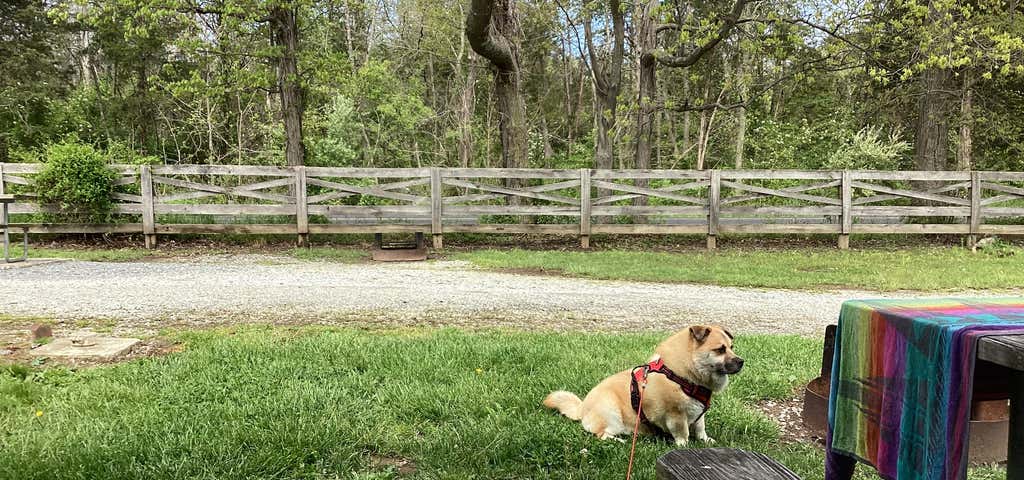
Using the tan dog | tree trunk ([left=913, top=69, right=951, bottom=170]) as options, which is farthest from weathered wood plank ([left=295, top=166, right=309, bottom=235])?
tree trunk ([left=913, top=69, right=951, bottom=170])

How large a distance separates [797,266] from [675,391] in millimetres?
8807

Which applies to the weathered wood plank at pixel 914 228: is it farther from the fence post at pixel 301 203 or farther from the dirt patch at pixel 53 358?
the dirt patch at pixel 53 358

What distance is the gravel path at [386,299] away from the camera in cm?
636

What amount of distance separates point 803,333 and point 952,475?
497 centimetres

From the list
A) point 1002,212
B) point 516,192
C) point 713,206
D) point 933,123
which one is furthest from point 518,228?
point 933,123

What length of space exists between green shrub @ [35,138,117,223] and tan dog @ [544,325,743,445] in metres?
12.2

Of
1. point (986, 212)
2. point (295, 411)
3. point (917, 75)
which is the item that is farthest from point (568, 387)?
point (917, 75)

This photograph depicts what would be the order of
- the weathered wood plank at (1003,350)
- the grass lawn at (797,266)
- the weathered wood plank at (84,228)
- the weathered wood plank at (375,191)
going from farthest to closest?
the weathered wood plank at (375,191) < the weathered wood plank at (84,228) < the grass lawn at (797,266) < the weathered wood plank at (1003,350)

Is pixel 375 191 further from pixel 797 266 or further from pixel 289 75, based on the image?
pixel 797 266

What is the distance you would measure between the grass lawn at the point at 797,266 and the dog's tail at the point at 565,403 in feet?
19.8

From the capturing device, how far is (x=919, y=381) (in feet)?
5.40

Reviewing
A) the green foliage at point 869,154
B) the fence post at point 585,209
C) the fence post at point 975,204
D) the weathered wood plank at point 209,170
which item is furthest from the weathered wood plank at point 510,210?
the green foliage at point 869,154

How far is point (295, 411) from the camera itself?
3.47 m

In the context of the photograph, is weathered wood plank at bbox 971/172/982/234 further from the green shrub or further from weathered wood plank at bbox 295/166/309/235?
the green shrub
